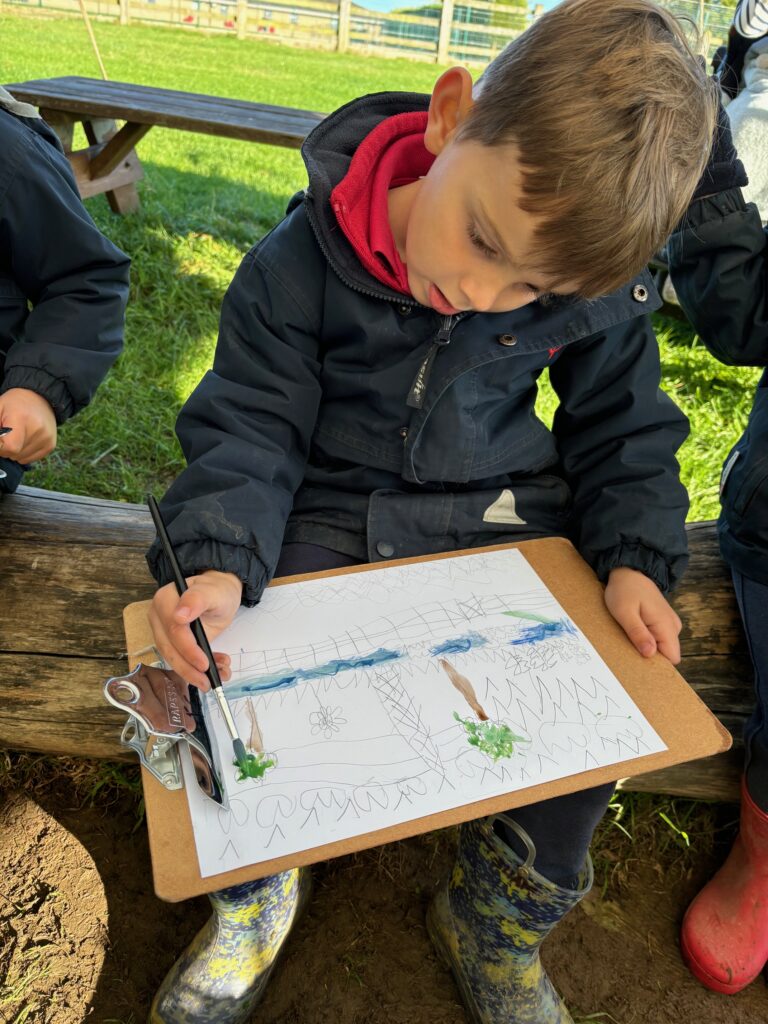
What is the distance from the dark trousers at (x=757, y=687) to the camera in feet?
4.06

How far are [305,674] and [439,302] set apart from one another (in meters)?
0.50

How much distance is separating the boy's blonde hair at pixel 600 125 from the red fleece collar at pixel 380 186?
208 millimetres

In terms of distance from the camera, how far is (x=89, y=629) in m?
1.27

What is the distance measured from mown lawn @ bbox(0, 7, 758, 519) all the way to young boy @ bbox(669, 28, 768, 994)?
2.71ft

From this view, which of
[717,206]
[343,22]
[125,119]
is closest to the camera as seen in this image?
[717,206]

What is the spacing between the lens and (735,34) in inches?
64.9

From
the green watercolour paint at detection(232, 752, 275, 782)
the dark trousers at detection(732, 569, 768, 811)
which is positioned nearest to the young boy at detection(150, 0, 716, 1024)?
the green watercolour paint at detection(232, 752, 275, 782)

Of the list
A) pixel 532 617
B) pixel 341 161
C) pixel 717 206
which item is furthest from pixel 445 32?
pixel 532 617

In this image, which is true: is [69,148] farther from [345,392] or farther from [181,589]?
[181,589]

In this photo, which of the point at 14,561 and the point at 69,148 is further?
the point at 69,148

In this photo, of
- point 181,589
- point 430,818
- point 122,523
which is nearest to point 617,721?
point 430,818

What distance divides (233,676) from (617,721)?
0.46m

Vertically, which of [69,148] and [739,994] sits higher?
[69,148]

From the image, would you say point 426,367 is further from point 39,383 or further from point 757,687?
point 757,687
